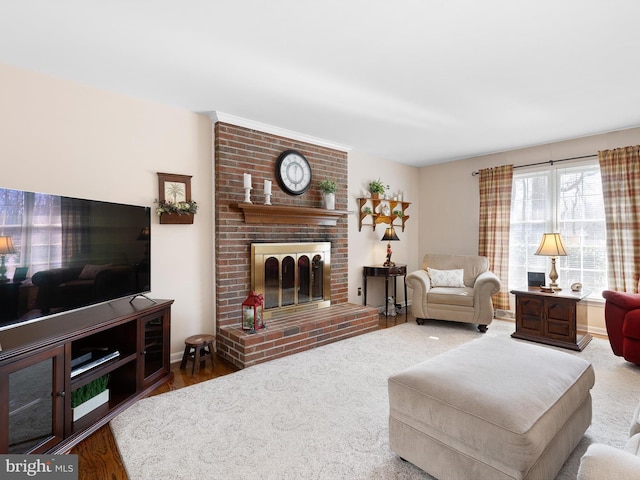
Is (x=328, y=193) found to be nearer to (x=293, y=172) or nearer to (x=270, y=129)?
(x=293, y=172)

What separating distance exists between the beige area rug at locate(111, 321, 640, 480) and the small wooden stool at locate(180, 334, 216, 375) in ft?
1.07

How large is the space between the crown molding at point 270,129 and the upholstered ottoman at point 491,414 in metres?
2.90

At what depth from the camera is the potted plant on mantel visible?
13.7 ft

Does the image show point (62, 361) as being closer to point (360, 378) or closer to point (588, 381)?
point (360, 378)

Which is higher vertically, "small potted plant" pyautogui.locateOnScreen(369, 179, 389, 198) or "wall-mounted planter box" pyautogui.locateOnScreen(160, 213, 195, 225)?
"small potted plant" pyautogui.locateOnScreen(369, 179, 389, 198)

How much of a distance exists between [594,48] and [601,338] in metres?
3.32

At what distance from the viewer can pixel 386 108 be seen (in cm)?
326

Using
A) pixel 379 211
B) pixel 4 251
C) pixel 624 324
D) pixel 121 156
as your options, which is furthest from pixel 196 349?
pixel 624 324

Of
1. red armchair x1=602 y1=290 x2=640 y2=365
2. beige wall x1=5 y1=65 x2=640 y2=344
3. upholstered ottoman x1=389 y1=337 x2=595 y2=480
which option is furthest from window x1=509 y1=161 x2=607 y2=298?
upholstered ottoman x1=389 y1=337 x2=595 y2=480

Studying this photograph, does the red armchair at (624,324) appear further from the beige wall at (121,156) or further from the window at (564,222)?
the beige wall at (121,156)

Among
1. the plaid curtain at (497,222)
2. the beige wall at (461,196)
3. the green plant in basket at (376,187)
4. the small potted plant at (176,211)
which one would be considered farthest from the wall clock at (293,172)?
the plaid curtain at (497,222)

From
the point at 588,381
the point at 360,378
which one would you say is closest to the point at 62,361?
the point at 360,378

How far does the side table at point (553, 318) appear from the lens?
3.55m

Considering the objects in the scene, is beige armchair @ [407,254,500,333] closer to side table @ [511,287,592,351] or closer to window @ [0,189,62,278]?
side table @ [511,287,592,351]
